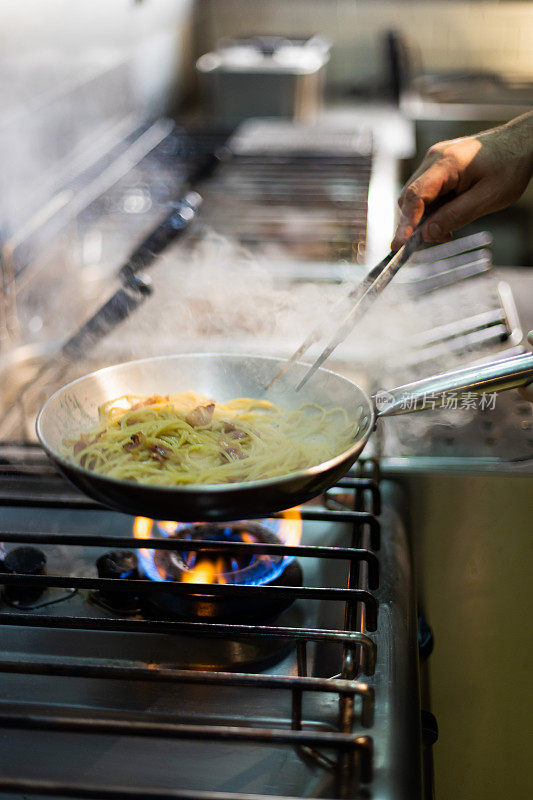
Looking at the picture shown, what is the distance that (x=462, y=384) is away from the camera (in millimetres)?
1104

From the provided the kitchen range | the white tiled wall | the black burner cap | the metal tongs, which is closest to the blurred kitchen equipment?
the white tiled wall

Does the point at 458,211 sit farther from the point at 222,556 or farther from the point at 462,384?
the point at 222,556

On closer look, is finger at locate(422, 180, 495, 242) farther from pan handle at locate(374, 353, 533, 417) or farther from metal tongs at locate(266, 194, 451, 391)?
pan handle at locate(374, 353, 533, 417)

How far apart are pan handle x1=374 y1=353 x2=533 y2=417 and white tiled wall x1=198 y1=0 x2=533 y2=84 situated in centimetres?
484

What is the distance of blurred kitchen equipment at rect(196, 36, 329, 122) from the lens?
3.91 m

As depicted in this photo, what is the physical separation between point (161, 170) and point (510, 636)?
2.03 metres

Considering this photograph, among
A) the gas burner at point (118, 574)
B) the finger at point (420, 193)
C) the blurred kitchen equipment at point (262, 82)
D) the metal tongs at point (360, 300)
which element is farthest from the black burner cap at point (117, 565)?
the blurred kitchen equipment at point (262, 82)

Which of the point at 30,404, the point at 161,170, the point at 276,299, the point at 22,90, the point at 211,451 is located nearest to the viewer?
the point at 211,451

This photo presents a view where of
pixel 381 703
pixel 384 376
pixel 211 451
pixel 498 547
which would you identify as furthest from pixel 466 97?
pixel 381 703

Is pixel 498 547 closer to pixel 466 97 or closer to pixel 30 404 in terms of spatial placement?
pixel 30 404

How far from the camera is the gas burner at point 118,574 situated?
1133 mm

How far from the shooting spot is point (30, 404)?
5.21 feet

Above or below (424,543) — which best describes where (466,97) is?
above

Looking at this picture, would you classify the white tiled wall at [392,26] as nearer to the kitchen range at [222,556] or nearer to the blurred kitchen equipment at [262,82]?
the blurred kitchen equipment at [262,82]
